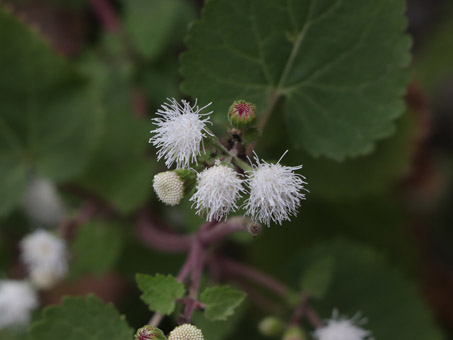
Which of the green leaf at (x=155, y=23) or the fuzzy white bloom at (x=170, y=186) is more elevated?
the green leaf at (x=155, y=23)

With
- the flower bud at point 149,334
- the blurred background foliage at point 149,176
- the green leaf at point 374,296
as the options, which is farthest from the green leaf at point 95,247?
the flower bud at point 149,334

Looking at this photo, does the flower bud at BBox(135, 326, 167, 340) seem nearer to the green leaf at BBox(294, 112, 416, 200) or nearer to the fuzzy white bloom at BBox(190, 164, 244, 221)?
the fuzzy white bloom at BBox(190, 164, 244, 221)

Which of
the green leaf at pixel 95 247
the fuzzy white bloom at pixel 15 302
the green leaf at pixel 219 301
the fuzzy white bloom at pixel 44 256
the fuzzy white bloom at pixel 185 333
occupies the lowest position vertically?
the fuzzy white bloom at pixel 185 333

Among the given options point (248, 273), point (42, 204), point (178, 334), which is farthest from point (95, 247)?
point (178, 334)

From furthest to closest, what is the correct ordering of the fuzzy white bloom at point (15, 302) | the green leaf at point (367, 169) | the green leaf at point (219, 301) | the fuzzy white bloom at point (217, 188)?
the green leaf at point (367, 169), the fuzzy white bloom at point (15, 302), the green leaf at point (219, 301), the fuzzy white bloom at point (217, 188)

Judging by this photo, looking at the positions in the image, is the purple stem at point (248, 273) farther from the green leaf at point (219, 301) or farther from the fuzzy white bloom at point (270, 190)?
the fuzzy white bloom at point (270, 190)

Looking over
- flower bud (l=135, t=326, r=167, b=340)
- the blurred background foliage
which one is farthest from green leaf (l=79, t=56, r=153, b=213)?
flower bud (l=135, t=326, r=167, b=340)

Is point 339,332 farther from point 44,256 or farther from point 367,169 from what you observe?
point 44,256
